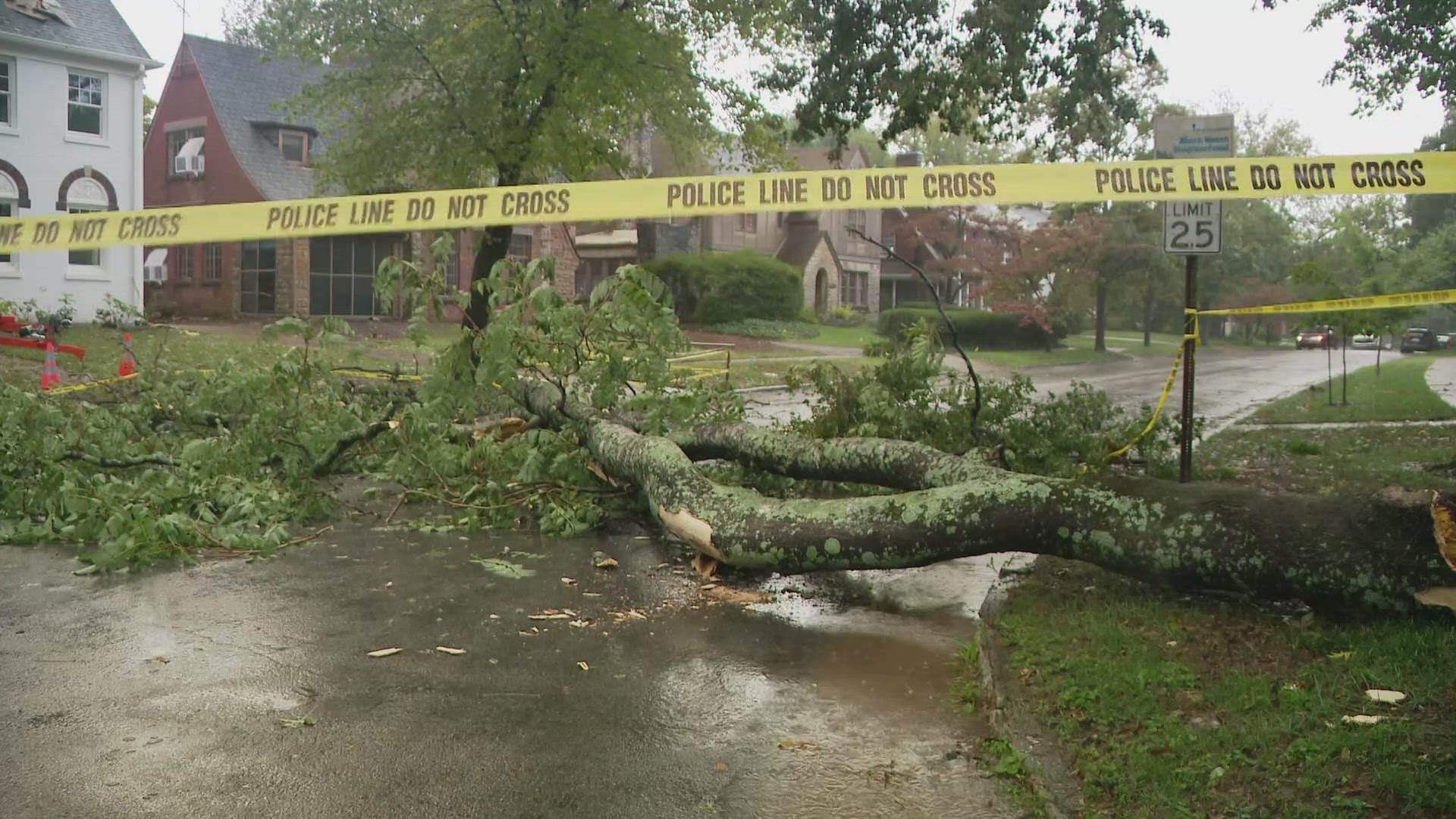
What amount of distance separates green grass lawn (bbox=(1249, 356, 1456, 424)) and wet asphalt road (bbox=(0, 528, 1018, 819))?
11721mm

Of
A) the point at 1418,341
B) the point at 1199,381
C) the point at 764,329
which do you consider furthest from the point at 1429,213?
the point at 764,329

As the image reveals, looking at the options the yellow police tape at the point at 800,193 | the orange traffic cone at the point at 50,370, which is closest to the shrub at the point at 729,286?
the orange traffic cone at the point at 50,370

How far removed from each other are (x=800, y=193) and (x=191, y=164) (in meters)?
31.7

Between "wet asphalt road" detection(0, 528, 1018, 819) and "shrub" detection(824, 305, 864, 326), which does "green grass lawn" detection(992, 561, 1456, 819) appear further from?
"shrub" detection(824, 305, 864, 326)

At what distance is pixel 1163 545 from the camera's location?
5.04 meters

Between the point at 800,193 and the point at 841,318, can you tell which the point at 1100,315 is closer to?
the point at 841,318

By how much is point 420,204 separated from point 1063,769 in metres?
4.58

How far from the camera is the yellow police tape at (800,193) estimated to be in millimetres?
5578

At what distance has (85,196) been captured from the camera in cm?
2550

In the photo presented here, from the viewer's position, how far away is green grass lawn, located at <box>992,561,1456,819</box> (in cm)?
333

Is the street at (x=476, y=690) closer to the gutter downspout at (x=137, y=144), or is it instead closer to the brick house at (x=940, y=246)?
the gutter downspout at (x=137, y=144)

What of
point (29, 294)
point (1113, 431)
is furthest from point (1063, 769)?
point (29, 294)

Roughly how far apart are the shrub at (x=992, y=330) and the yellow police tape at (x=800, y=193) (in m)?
33.5

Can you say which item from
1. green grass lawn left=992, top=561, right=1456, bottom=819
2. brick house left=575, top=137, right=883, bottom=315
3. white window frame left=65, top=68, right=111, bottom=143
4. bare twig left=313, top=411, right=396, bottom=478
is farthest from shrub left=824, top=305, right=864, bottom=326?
green grass lawn left=992, top=561, right=1456, bottom=819
